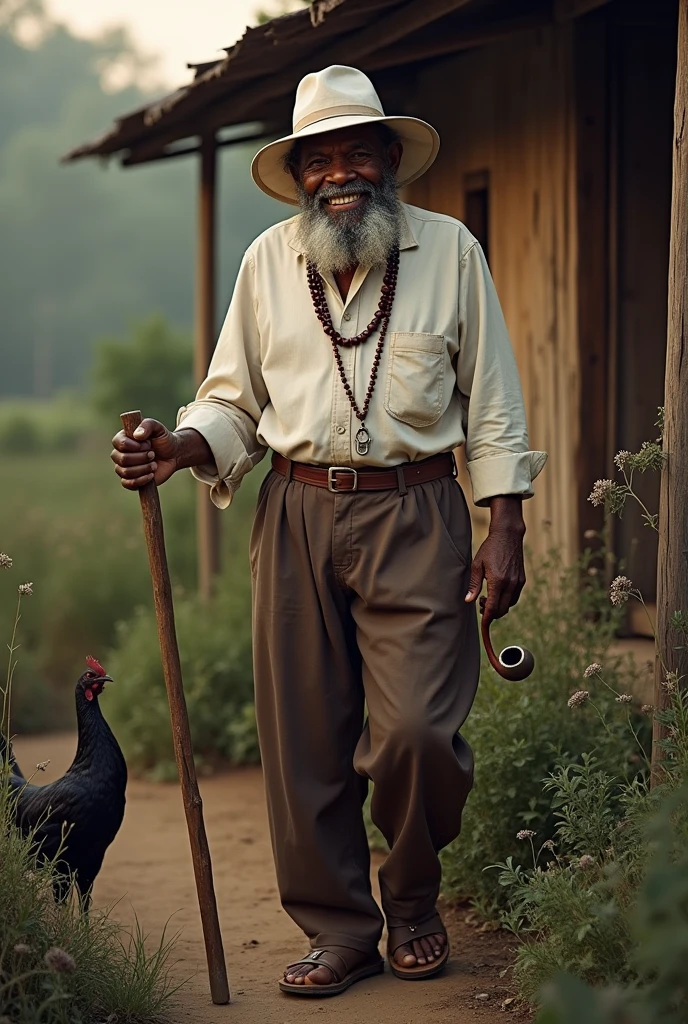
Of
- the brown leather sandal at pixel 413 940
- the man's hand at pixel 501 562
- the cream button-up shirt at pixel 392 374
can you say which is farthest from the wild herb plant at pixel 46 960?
the man's hand at pixel 501 562

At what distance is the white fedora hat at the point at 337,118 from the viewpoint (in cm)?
389

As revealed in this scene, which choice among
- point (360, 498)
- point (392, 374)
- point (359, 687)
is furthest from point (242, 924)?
point (392, 374)

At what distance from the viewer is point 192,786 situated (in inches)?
146

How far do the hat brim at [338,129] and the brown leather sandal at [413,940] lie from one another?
2.17 metres

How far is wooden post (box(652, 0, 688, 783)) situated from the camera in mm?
3828

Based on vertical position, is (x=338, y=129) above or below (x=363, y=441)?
above

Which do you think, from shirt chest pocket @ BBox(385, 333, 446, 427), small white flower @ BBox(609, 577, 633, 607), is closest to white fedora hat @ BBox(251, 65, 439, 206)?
shirt chest pocket @ BBox(385, 333, 446, 427)

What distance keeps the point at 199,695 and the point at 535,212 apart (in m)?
3.12

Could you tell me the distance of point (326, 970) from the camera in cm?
386

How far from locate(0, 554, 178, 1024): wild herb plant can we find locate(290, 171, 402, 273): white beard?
1226 millimetres

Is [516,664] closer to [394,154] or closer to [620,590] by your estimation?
[620,590]

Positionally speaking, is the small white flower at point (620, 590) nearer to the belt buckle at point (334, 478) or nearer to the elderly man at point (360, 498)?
the elderly man at point (360, 498)

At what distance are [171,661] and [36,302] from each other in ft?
260

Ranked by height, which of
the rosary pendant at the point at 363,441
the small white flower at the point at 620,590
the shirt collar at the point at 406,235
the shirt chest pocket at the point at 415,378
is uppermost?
the shirt collar at the point at 406,235
